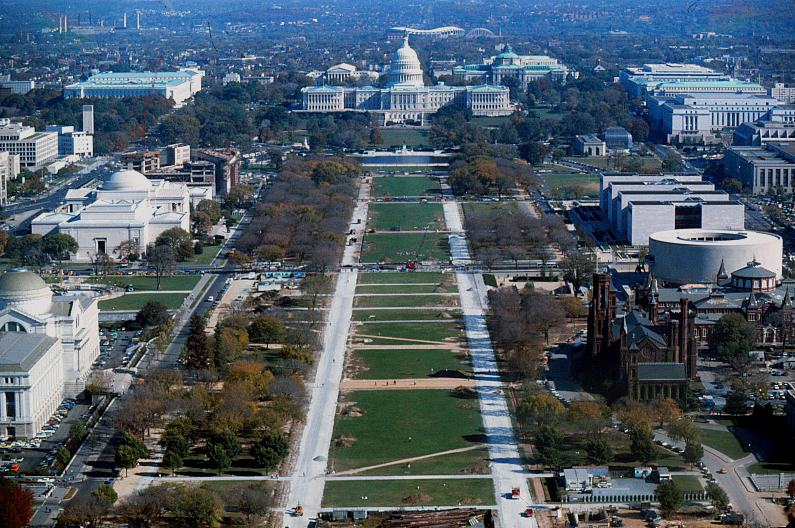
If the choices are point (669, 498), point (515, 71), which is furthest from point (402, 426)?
point (515, 71)

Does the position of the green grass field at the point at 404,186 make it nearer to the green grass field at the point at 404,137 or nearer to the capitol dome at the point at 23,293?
the green grass field at the point at 404,137

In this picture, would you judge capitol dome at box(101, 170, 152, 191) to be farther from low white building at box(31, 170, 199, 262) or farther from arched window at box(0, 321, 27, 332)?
arched window at box(0, 321, 27, 332)

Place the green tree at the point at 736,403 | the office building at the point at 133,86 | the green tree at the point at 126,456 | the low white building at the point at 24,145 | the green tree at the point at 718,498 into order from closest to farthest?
the green tree at the point at 718,498 → the green tree at the point at 126,456 → the green tree at the point at 736,403 → the low white building at the point at 24,145 → the office building at the point at 133,86

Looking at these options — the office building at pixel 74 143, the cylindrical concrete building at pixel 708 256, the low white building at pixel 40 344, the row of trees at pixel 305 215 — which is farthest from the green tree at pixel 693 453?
Answer: the office building at pixel 74 143

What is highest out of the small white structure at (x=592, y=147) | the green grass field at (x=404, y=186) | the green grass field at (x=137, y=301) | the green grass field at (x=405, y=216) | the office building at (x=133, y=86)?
the office building at (x=133, y=86)

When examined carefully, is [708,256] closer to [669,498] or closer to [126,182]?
[669,498]
